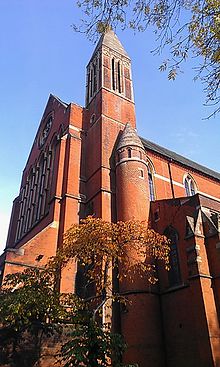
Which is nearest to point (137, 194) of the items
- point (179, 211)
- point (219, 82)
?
point (179, 211)

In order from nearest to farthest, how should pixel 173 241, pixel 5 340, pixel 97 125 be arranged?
pixel 5 340
pixel 173 241
pixel 97 125

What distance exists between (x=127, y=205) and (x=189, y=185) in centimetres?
1068

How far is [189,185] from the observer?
2731cm

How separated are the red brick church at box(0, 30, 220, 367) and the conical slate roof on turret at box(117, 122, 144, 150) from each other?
99mm

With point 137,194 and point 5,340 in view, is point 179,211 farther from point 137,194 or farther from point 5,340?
point 5,340

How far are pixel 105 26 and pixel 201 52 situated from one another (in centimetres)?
205

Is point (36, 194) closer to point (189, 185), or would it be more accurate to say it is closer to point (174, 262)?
point (189, 185)

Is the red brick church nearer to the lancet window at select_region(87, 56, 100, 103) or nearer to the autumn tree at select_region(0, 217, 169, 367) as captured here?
the lancet window at select_region(87, 56, 100, 103)

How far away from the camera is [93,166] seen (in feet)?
71.1

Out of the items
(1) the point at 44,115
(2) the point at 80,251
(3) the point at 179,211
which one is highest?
(1) the point at 44,115

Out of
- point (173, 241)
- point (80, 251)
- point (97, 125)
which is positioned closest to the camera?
point (80, 251)

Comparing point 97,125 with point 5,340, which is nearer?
point 5,340

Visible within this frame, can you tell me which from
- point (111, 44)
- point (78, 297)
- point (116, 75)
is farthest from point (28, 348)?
point (111, 44)

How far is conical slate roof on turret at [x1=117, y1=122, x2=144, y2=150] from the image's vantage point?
2130cm
